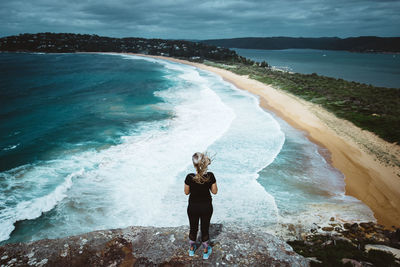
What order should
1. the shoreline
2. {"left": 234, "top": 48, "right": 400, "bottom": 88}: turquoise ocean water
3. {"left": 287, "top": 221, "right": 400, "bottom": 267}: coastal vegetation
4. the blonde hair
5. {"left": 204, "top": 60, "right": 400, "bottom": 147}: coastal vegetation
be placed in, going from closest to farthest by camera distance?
the blonde hair → {"left": 287, "top": 221, "right": 400, "bottom": 267}: coastal vegetation → the shoreline → {"left": 204, "top": 60, "right": 400, "bottom": 147}: coastal vegetation → {"left": 234, "top": 48, "right": 400, "bottom": 88}: turquoise ocean water

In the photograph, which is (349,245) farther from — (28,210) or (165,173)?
(28,210)

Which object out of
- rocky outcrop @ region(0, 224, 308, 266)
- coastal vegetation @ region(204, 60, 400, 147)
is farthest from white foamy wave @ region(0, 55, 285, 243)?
coastal vegetation @ region(204, 60, 400, 147)

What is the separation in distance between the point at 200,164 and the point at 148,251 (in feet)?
7.90

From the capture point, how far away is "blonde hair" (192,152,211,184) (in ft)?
12.3

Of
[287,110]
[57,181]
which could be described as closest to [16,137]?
[57,181]

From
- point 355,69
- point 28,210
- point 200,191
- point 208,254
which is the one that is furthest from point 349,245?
point 355,69

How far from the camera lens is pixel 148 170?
11797 mm

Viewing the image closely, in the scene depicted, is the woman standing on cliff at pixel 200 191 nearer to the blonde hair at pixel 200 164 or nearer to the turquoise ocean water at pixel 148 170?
the blonde hair at pixel 200 164

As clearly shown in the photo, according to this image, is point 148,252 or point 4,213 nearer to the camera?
point 148,252

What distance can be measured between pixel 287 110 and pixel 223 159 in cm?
1455

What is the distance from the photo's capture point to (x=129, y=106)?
26000mm

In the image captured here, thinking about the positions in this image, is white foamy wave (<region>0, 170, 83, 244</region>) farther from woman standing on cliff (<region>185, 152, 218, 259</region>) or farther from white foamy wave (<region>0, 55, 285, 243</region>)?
woman standing on cliff (<region>185, 152, 218, 259</region>)

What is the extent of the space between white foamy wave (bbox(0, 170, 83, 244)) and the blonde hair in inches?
310

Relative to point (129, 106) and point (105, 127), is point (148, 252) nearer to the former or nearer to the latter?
point (105, 127)
